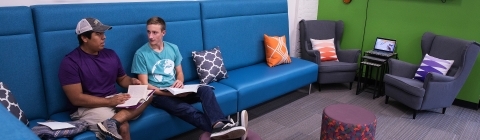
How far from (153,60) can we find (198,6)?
2.69 ft

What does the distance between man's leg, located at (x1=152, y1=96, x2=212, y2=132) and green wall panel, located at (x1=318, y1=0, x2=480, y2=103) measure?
2.97m

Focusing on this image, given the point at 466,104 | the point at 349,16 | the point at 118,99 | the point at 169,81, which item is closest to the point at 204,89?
the point at 169,81

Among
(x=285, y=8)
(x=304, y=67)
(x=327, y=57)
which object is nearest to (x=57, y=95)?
(x=304, y=67)

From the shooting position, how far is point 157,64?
277cm

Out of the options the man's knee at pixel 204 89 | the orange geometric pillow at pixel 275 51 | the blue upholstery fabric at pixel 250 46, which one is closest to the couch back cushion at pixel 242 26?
the blue upholstery fabric at pixel 250 46

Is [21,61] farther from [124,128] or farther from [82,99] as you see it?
[124,128]

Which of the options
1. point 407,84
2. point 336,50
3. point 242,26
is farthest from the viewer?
point 336,50

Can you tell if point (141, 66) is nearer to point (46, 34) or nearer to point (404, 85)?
point (46, 34)

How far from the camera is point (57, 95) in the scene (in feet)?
8.03

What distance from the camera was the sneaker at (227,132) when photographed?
219 centimetres

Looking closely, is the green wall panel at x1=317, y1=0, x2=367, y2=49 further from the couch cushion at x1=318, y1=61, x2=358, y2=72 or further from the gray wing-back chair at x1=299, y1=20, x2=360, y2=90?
the couch cushion at x1=318, y1=61, x2=358, y2=72

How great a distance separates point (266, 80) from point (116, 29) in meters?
1.49

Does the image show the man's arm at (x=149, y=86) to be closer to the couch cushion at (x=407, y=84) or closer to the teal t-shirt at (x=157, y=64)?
the teal t-shirt at (x=157, y=64)

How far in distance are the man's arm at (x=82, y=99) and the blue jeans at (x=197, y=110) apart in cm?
37
